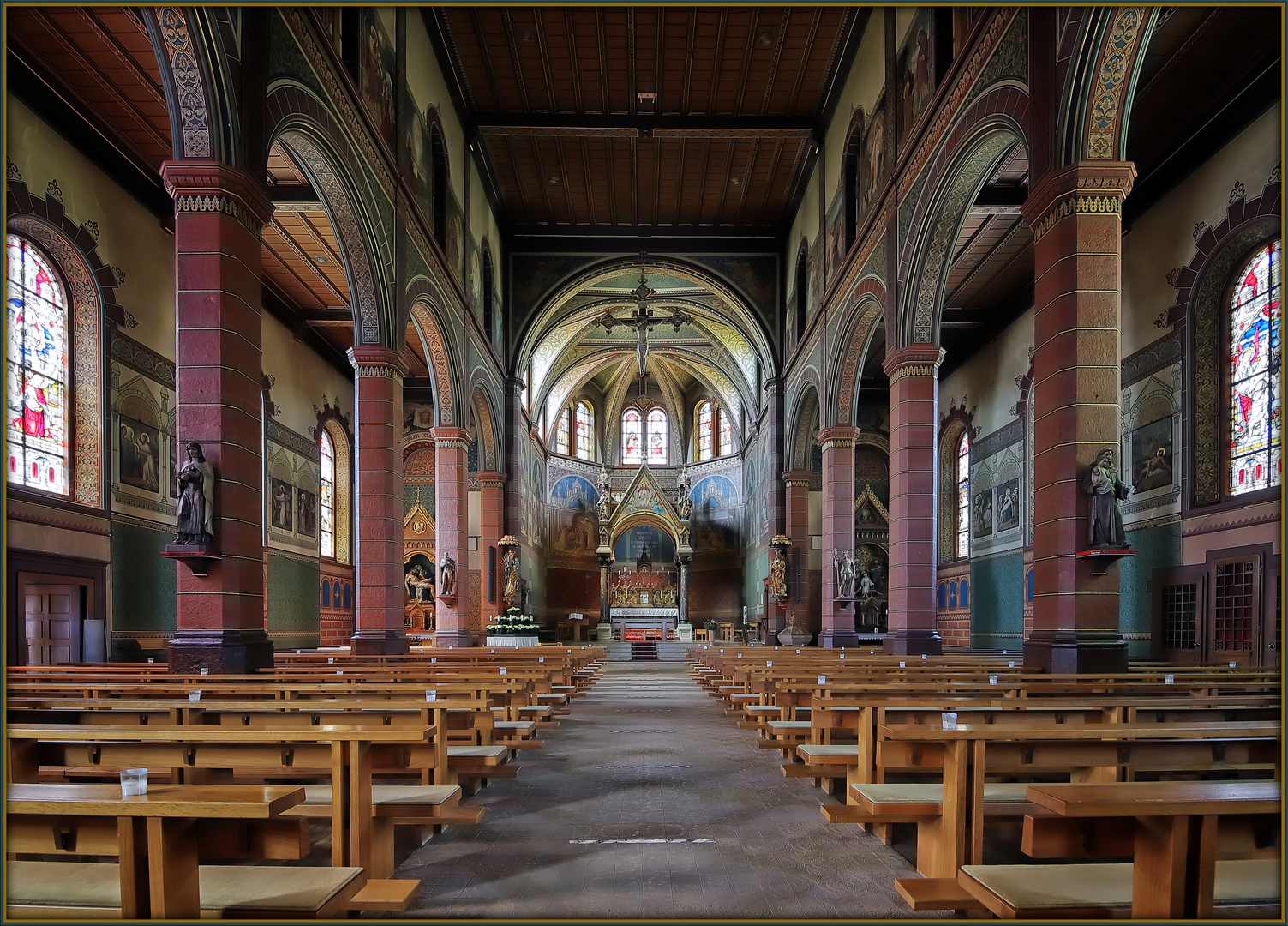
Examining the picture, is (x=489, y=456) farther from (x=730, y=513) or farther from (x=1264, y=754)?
(x=1264, y=754)

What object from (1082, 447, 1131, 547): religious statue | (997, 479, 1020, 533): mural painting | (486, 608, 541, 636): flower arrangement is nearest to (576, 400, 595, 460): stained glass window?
(486, 608, 541, 636): flower arrangement

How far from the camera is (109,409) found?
42.4ft

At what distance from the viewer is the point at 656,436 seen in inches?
1517

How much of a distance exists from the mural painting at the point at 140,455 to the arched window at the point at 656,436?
25509 mm

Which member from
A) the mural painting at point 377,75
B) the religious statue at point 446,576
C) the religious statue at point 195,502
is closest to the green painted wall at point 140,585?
the religious statue at point 446,576

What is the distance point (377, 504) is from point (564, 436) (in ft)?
76.1

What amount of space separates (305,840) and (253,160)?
7.81 m

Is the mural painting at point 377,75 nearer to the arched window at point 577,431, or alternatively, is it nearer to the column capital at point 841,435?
the column capital at point 841,435

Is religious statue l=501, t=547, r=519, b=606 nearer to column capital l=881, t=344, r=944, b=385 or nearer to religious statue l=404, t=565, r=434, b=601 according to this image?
religious statue l=404, t=565, r=434, b=601

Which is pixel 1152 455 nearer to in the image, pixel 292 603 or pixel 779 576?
Result: pixel 779 576

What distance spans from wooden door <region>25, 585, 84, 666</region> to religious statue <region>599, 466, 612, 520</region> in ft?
76.8

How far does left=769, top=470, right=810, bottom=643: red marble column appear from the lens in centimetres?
2401

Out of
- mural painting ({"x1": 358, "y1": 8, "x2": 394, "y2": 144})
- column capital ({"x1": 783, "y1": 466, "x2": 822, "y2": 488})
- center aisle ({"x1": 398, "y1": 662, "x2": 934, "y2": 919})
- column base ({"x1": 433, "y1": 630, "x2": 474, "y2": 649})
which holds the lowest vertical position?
column base ({"x1": 433, "y1": 630, "x2": 474, "y2": 649})

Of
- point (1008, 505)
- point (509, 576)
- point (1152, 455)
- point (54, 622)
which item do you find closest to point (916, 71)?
point (1152, 455)
